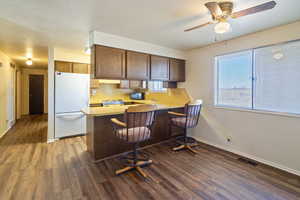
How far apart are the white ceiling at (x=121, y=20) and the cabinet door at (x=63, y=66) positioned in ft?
2.74

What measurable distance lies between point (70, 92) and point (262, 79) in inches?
170

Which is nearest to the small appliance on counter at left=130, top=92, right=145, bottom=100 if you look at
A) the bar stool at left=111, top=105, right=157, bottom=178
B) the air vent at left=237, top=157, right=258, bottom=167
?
the bar stool at left=111, top=105, right=157, bottom=178

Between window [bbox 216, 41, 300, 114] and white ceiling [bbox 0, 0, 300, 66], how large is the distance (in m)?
0.46

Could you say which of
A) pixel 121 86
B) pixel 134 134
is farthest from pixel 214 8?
pixel 121 86

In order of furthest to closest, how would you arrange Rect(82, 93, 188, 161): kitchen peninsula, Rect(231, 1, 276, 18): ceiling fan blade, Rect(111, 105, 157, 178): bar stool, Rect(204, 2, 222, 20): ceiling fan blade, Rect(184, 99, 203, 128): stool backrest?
1. Rect(184, 99, 203, 128): stool backrest
2. Rect(82, 93, 188, 161): kitchen peninsula
3. Rect(111, 105, 157, 178): bar stool
4. Rect(204, 2, 222, 20): ceiling fan blade
5. Rect(231, 1, 276, 18): ceiling fan blade

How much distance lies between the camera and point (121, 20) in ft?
7.46

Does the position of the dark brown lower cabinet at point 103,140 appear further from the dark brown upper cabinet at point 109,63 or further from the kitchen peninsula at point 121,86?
the dark brown upper cabinet at point 109,63

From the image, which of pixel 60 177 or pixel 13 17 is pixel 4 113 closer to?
pixel 13 17

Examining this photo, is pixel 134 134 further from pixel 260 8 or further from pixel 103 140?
pixel 260 8

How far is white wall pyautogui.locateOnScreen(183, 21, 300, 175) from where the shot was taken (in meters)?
2.35

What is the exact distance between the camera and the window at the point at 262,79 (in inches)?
92.6

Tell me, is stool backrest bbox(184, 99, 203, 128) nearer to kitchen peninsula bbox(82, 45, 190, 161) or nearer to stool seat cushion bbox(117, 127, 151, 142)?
kitchen peninsula bbox(82, 45, 190, 161)

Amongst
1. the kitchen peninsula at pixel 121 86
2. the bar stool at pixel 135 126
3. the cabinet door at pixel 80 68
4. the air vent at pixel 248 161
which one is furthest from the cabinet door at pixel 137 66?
the air vent at pixel 248 161

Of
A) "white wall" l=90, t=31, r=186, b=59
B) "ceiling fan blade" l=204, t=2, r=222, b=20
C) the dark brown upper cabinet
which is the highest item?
"white wall" l=90, t=31, r=186, b=59
